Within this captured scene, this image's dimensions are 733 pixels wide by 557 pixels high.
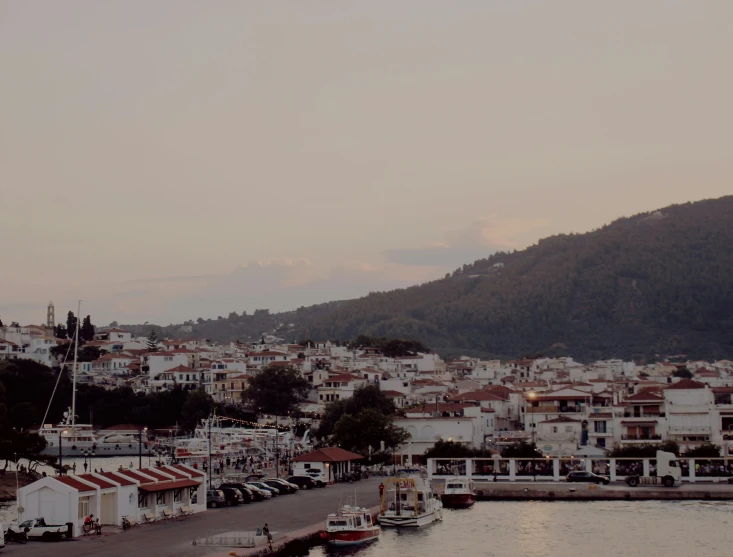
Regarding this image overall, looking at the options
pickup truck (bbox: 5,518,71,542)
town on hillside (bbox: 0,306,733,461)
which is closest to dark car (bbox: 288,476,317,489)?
pickup truck (bbox: 5,518,71,542)

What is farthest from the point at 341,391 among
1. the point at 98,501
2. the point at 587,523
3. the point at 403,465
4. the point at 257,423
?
the point at 98,501

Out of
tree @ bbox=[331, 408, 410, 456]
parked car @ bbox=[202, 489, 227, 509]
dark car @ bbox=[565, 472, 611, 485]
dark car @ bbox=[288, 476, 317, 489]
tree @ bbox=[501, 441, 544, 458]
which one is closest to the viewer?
parked car @ bbox=[202, 489, 227, 509]

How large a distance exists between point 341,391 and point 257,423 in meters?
8.96

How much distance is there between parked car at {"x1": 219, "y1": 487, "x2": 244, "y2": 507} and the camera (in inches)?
1753

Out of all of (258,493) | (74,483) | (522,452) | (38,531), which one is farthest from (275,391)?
(38,531)

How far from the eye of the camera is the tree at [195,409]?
10581 cm

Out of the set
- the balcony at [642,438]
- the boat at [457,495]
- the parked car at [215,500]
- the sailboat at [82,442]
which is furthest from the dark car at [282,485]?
the sailboat at [82,442]

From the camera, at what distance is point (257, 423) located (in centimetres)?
10706

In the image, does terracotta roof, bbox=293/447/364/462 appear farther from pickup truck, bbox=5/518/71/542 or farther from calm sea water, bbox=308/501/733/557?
pickup truck, bbox=5/518/71/542

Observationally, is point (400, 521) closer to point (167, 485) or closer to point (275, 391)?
point (167, 485)

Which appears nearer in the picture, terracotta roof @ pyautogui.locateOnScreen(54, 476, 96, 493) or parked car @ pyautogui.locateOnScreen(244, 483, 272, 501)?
terracotta roof @ pyautogui.locateOnScreen(54, 476, 96, 493)

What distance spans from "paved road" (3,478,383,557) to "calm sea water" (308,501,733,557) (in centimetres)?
302

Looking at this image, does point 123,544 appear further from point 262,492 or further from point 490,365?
point 490,365

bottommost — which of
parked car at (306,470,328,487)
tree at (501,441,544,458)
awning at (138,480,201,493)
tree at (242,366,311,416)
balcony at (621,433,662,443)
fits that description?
parked car at (306,470,328,487)
